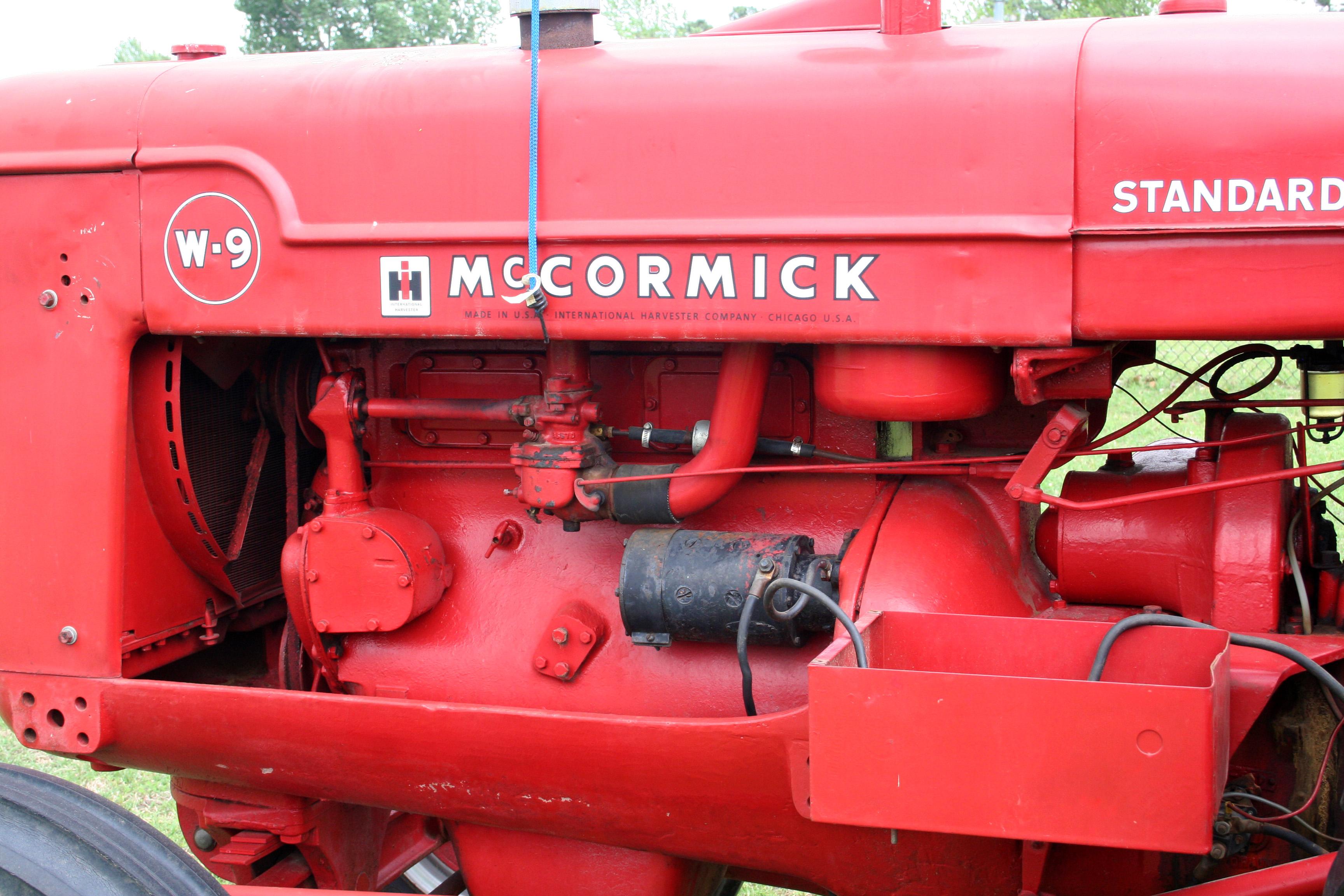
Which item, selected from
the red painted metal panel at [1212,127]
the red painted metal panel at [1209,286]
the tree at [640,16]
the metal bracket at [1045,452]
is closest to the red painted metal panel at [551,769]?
the metal bracket at [1045,452]

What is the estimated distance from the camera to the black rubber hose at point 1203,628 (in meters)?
1.54

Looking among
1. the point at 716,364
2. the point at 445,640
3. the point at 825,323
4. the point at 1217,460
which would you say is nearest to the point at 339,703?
the point at 445,640

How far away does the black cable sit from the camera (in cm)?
159

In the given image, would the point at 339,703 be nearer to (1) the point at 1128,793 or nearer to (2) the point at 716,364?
(2) the point at 716,364

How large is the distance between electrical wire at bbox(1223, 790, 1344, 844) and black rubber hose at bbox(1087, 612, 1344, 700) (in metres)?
0.22

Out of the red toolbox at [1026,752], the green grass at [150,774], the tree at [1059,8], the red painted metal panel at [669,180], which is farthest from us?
the tree at [1059,8]

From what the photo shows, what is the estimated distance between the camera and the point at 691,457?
2.16m

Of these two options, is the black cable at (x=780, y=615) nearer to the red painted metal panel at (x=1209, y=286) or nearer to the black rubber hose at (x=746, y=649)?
the black rubber hose at (x=746, y=649)

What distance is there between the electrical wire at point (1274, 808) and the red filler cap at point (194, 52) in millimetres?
2170

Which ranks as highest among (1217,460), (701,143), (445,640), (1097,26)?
(1097,26)

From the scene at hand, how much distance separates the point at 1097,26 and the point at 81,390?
5.85 ft

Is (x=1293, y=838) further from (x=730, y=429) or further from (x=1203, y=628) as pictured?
(x=730, y=429)

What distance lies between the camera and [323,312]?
6.37 ft

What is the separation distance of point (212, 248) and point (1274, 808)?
1924 mm
